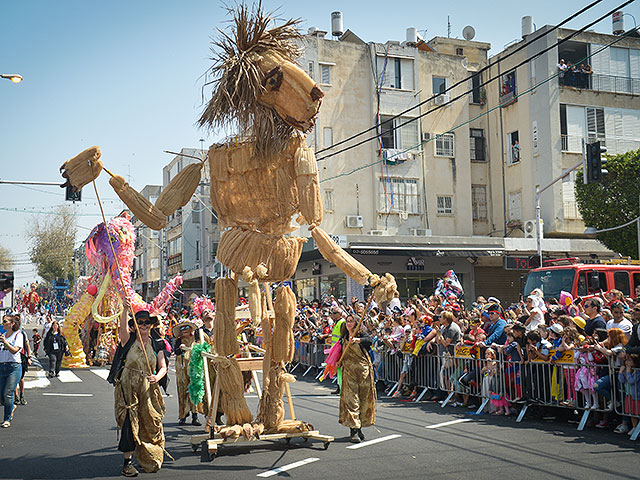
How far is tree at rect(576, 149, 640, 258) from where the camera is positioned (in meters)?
25.6

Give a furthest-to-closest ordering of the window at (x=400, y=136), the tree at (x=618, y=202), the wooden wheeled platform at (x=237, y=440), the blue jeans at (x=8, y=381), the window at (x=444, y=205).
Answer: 1. the window at (x=444, y=205)
2. the window at (x=400, y=136)
3. the tree at (x=618, y=202)
4. the blue jeans at (x=8, y=381)
5. the wooden wheeled platform at (x=237, y=440)

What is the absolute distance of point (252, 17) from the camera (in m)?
7.59

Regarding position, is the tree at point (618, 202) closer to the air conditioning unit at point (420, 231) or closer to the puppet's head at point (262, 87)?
the air conditioning unit at point (420, 231)

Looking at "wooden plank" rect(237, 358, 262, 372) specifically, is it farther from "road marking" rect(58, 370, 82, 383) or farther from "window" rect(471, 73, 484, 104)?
"window" rect(471, 73, 484, 104)

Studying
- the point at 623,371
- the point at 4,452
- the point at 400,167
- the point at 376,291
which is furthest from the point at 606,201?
the point at 4,452

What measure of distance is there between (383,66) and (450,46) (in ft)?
22.0

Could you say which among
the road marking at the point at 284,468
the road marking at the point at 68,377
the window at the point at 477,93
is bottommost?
the road marking at the point at 68,377

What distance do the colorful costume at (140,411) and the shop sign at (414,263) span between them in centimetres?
2281

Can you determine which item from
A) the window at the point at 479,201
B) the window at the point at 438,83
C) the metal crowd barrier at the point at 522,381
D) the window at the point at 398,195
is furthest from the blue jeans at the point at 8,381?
the window at the point at 479,201

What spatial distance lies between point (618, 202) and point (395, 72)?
38.4ft

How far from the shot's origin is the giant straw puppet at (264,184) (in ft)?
24.3

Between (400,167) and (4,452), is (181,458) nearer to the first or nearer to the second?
(4,452)

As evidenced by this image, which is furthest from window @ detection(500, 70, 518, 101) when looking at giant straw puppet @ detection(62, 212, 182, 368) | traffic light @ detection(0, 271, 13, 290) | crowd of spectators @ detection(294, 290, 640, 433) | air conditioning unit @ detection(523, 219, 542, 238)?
traffic light @ detection(0, 271, 13, 290)

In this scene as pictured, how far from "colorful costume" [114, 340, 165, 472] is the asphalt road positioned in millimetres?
246
